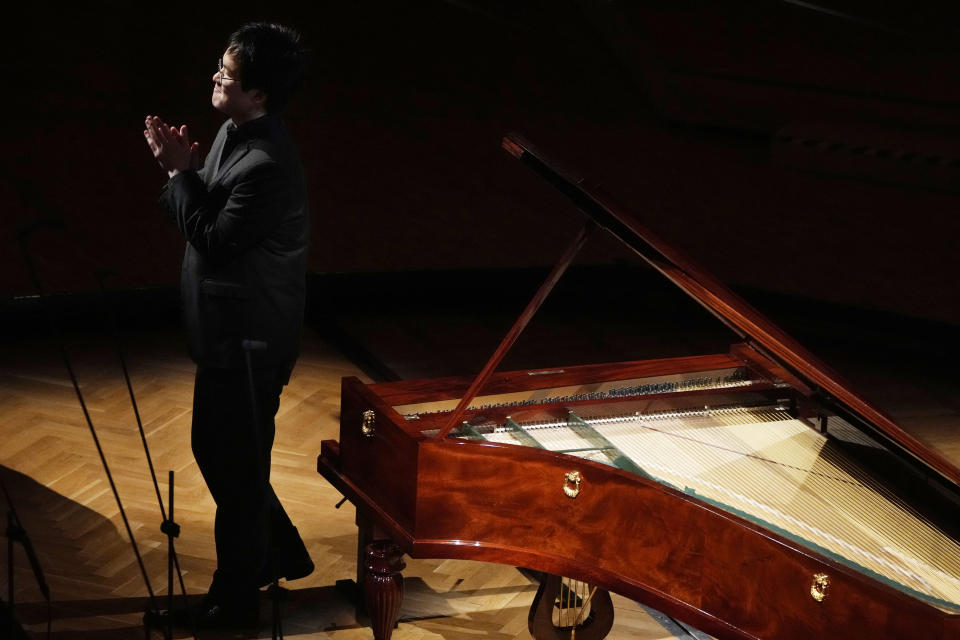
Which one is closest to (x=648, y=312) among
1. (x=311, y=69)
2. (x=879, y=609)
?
(x=311, y=69)

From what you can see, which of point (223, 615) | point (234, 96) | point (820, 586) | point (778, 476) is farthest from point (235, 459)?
point (820, 586)

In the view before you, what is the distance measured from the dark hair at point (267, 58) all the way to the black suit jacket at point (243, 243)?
0.07 metres

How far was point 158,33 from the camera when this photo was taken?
17.2ft

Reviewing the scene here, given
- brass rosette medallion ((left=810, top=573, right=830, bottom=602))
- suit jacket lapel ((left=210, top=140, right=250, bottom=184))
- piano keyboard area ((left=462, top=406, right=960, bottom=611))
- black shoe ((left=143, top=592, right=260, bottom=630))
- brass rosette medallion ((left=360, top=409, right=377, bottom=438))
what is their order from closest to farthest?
1. brass rosette medallion ((left=810, top=573, right=830, bottom=602))
2. piano keyboard area ((left=462, top=406, right=960, bottom=611))
3. brass rosette medallion ((left=360, top=409, right=377, bottom=438))
4. suit jacket lapel ((left=210, top=140, right=250, bottom=184))
5. black shoe ((left=143, top=592, right=260, bottom=630))

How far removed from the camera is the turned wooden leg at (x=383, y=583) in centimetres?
267

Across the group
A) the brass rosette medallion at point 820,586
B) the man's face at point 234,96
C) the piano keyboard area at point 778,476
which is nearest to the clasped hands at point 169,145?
the man's face at point 234,96

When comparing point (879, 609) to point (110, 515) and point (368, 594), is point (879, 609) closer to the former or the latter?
point (368, 594)

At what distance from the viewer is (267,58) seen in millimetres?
2676

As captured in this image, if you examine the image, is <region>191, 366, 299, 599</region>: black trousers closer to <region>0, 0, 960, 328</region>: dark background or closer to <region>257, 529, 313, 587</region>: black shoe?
<region>257, 529, 313, 587</region>: black shoe

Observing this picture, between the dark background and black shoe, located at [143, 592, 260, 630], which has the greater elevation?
the dark background

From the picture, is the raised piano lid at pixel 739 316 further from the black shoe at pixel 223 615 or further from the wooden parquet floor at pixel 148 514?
the black shoe at pixel 223 615

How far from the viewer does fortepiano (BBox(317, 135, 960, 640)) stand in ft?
7.30

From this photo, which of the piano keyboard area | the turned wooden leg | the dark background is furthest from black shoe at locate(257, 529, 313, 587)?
the dark background

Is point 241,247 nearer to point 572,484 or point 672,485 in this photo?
point 572,484
